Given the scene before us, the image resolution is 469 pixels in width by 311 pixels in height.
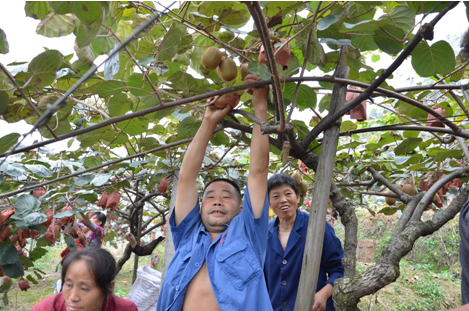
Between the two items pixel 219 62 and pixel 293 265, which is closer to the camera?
pixel 219 62

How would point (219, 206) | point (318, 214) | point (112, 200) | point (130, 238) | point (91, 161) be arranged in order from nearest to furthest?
point (318, 214), point (219, 206), point (91, 161), point (112, 200), point (130, 238)

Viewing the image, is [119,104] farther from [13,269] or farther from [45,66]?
[13,269]

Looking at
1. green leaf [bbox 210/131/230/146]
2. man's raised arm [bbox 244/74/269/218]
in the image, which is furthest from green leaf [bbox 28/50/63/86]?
green leaf [bbox 210/131/230/146]

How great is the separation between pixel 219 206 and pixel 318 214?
419mm

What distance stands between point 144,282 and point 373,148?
2109 mm

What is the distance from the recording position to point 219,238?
1.25m

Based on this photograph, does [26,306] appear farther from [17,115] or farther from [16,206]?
[17,115]

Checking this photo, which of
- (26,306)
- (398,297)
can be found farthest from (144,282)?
(398,297)

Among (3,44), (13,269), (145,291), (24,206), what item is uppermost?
(3,44)

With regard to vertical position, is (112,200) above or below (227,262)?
above

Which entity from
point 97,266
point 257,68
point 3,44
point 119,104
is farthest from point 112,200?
point 257,68

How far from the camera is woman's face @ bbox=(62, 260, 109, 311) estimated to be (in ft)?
4.41

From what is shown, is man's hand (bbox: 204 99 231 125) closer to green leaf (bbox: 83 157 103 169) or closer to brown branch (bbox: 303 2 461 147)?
brown branch (bbox: 303 2 461 147)

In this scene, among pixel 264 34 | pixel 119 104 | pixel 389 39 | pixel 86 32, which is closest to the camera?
pixel 264 34
